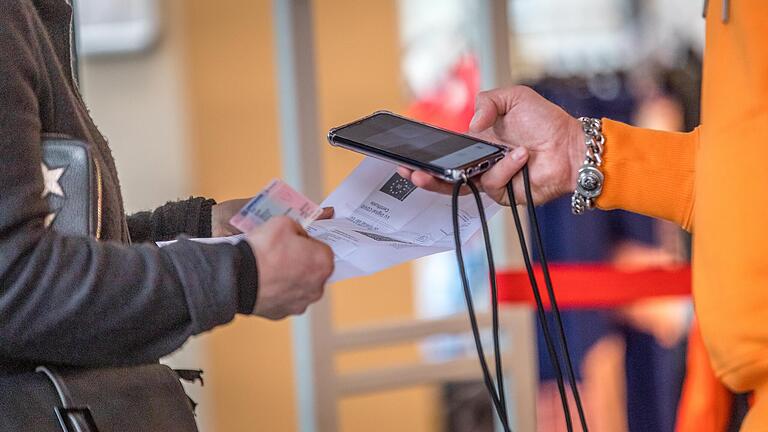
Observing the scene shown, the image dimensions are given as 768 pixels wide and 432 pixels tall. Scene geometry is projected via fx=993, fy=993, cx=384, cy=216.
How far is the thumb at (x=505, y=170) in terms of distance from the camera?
94 centimetres

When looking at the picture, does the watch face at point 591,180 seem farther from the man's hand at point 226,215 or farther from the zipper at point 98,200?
the zipper at point 98,200

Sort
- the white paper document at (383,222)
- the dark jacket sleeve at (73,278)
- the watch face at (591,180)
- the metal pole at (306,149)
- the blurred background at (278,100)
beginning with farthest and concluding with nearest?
the blurred background at (278,100) → the metal pole at (306,149) → the watch face at (591,180) → the white paper document at (383,222) → the dark jacket sleeve at (73,278)

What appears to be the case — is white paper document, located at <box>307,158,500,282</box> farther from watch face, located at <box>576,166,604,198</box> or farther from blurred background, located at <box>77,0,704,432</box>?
blurred background, located at <box>77,0,704,432</box>

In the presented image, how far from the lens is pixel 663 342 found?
89.3 inches

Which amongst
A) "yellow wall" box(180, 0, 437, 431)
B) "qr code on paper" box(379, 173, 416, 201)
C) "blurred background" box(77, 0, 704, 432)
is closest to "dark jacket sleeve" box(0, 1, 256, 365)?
"qr code on paper" box(379, 173, 416, 201)

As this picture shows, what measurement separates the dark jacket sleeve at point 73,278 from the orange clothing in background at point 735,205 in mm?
416

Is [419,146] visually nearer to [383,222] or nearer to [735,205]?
[383,222]

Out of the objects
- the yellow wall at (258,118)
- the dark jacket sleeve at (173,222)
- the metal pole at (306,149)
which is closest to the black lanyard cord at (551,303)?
the dark jacket sleeve at (173,222)

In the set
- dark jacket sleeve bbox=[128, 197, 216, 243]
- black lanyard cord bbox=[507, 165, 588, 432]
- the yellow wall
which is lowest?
the yellow wall

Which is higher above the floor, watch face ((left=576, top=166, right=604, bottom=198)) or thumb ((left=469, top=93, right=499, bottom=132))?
thumb ((left=469, top=93, right=499, bottom=132))

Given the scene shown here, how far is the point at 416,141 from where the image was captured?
866 mm

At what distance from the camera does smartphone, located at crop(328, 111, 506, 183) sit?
829 mm

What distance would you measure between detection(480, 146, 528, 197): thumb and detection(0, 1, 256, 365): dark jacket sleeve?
325 millimetres

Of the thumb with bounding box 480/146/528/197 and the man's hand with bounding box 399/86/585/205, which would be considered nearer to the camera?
the thumb with bounding box 480/146/528/197
